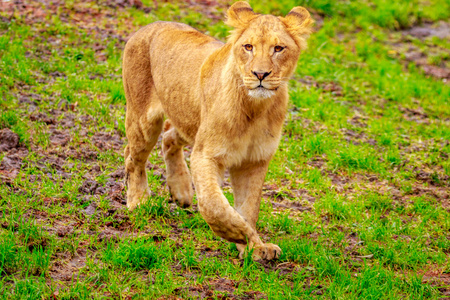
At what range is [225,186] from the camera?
6.00 meters

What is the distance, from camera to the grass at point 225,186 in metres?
3.97

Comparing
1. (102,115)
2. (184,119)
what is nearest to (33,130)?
(102,115)

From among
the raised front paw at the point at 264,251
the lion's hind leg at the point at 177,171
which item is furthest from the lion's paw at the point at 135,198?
the raised front paw at the point at 264,251

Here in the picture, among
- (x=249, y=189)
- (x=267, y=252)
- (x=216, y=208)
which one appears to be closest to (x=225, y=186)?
(x=249, y=189)

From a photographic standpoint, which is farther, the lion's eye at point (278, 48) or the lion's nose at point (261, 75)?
the lion's eye at point (278, 48)

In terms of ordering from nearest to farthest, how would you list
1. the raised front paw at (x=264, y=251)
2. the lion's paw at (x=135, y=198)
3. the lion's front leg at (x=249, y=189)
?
the raised front paw at (x=264, y=251) → the lion's front leg at (x=249, y=189) → the lion's paw at (x=135, y=198)

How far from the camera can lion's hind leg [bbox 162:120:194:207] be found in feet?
17.4

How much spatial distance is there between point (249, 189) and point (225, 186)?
1.57 meters

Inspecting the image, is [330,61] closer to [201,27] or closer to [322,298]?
[201,27]

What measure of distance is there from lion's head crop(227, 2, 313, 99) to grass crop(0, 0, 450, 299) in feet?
4.20

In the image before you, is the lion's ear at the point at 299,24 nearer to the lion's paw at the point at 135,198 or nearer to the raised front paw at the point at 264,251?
the raised front paw at the point at 264,251

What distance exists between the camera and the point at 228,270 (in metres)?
4.06

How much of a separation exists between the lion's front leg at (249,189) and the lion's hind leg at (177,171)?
2.84ft

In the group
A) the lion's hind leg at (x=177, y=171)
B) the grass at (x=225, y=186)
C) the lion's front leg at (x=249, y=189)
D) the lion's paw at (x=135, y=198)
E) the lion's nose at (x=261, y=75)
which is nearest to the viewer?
the lion's nose at (x=261, y=75)
